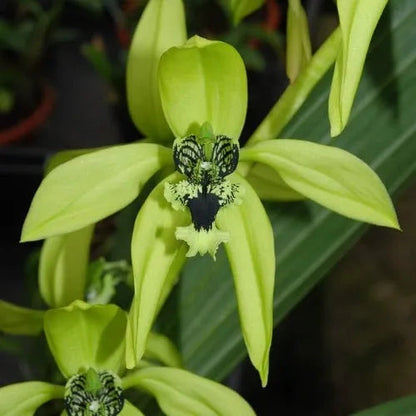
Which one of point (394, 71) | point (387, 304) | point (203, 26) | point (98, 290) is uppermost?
point (394, 71)

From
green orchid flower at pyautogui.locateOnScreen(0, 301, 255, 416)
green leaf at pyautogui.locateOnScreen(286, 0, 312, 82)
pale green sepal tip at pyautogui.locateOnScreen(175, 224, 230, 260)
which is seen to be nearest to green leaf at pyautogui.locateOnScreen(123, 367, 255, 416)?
green orchid flower at pyautogui.locateOnScreen(0, 301, 255, 416)

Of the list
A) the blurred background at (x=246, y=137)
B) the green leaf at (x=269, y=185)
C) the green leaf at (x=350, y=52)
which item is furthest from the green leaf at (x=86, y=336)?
the blurred background at (x=246, y=137)

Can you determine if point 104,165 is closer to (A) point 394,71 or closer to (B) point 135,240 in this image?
(B) point 135,240

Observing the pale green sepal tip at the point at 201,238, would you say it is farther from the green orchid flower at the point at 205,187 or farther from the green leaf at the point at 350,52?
the green leaf at the point at 350,52

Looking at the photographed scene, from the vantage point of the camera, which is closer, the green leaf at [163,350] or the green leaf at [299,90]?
the green leaf at [299,90]

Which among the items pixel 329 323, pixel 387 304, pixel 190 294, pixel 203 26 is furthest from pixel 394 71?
pixel 387 304

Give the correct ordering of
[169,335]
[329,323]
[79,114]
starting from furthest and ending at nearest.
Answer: [79,114]
[329,323]
[169,335]

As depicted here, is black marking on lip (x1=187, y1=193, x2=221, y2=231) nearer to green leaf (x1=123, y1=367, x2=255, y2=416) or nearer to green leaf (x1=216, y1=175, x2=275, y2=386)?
green leaf (x1=216, y1=175, x2=275, y2=386)
